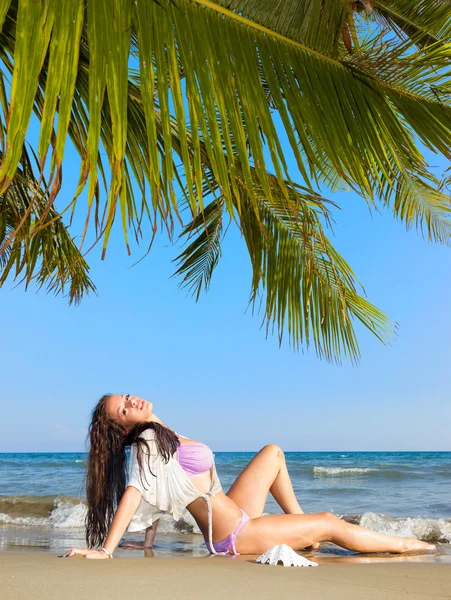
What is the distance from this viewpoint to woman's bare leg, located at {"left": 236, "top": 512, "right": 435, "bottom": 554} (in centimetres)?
334

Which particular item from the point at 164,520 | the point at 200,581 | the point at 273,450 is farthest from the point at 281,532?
the point at 164,520

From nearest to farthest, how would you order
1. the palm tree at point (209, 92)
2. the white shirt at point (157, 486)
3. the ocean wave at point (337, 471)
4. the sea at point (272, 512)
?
the palm tree at point (209, 92)
the white shirt at point (157, 486)
the sea at point (272, 512)
the ocean wave at point (337, 471)

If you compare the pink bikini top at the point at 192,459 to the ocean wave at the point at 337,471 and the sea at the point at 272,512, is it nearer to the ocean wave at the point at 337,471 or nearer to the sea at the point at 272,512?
the sea at the point at 272,512

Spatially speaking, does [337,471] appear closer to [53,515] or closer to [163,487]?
[53,515]

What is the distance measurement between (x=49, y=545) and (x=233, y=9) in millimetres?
4573

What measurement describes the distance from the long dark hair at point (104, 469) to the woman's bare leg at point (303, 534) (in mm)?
686

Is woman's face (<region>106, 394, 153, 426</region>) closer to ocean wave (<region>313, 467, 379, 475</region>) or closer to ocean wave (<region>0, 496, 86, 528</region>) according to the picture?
ocean wave (<region>0, 496, 86, 528</region>)

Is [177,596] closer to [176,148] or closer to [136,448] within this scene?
[136,448]

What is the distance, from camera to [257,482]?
146 inches

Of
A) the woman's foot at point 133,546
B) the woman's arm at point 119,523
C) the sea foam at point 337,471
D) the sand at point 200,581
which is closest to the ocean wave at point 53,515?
the woman's foot at point 133,546

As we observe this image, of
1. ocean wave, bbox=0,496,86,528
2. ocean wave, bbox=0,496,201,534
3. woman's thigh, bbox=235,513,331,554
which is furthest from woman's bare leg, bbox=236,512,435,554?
ocean wave, bbox=0,496,86,528

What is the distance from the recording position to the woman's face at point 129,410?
131 inches

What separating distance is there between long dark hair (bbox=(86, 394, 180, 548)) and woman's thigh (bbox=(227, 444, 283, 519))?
0.67 m

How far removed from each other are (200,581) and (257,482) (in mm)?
1447
